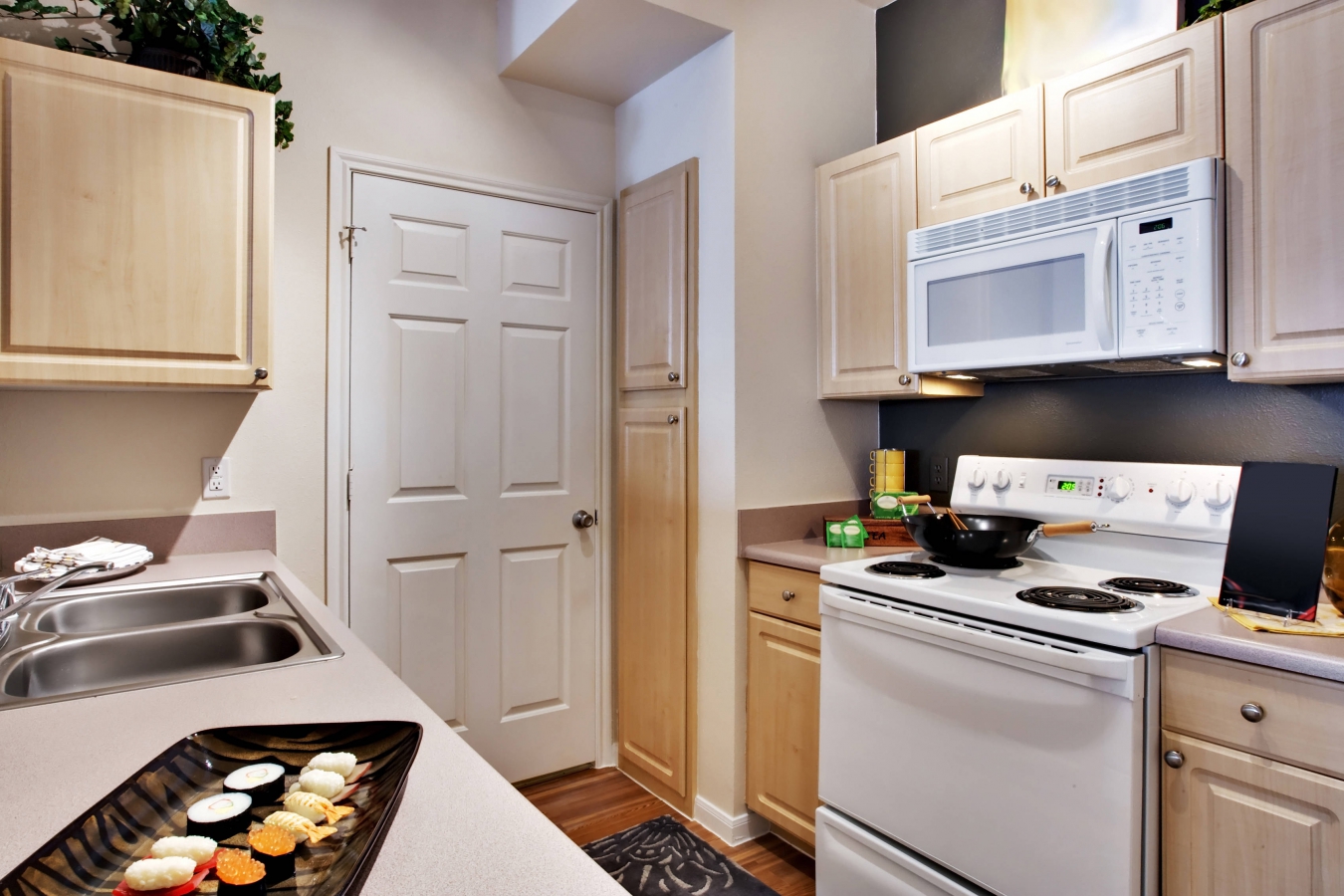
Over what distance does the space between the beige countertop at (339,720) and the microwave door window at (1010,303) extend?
157cm

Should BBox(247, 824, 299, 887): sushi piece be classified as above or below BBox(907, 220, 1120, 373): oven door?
below

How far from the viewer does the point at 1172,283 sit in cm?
158

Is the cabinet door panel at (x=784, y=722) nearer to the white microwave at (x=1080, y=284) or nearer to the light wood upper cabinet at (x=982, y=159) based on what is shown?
the white microwave at (x=1080, y=284)

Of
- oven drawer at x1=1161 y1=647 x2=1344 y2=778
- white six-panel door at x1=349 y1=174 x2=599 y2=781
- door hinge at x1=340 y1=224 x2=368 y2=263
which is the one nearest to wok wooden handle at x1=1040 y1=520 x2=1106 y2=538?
oven drawer at x1=1161 y1=647 x2=1344 y2=778

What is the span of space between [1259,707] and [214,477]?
2.34 m

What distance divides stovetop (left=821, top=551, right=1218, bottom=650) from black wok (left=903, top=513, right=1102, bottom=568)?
0.03 meters

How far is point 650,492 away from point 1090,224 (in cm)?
145

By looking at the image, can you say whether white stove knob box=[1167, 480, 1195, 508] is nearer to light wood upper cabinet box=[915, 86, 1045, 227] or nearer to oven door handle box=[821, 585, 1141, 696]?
oven door handle box=[821, 585, 1141, 696]

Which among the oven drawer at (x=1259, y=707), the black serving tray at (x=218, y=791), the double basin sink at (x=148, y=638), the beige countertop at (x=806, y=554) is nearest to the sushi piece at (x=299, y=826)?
the black serving tray at (x=218, y=791)

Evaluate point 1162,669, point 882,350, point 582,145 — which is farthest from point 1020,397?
point 582,145

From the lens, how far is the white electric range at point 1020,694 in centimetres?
136

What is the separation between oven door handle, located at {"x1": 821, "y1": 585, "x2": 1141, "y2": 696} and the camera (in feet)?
4.40

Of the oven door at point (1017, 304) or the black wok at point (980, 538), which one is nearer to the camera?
the oven door at point (1017, 304)

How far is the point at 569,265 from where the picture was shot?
8.86ft
